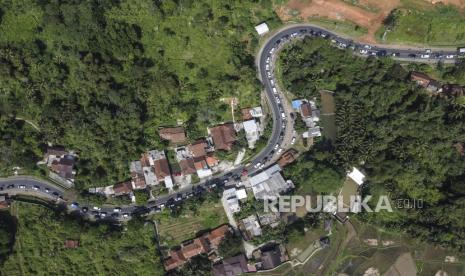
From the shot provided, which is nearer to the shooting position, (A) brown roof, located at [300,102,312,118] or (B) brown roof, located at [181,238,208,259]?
(B) brown roof, located at [181,238,208,259]

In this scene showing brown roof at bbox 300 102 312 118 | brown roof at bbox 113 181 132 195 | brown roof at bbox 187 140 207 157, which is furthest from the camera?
brown roof at bbox 300 102 312 118

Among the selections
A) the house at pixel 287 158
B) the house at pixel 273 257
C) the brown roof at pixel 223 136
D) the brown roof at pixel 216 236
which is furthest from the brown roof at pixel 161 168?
the house at pixel 273 257

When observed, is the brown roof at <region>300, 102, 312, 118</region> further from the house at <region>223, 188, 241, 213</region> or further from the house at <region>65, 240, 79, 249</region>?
the house at <region>65, 240, 79, 249</region>

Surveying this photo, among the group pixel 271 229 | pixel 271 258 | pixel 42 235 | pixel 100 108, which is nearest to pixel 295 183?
pixel 271 229

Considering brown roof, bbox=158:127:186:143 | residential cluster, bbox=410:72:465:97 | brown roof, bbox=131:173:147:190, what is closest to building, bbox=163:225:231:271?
brown roof, bbox=131:173:147:190

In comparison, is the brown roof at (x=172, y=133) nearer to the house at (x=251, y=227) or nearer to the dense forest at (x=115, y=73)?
the dense forest at (x=115, y=73)
